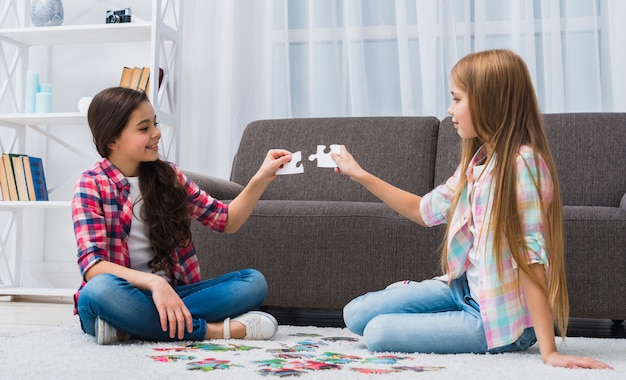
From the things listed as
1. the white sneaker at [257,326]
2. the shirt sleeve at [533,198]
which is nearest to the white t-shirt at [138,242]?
the white sneaker at [257,326]

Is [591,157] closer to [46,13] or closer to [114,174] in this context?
[114,174]

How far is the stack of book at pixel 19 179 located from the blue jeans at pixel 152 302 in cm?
155

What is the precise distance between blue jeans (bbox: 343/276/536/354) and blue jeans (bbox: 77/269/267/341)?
1.08 feet

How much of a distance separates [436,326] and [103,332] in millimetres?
715

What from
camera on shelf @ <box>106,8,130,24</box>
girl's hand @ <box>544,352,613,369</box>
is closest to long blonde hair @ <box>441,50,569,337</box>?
girl's hand @ <box>544,352,613,369</box>

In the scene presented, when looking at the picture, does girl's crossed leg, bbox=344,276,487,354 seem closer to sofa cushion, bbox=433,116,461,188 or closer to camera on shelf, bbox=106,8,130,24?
sofa cushion, bbox=433,116,461,188

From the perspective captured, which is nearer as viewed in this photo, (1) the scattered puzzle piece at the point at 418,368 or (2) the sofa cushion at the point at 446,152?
(1) the scattered puzzle piece at the point at 418,368

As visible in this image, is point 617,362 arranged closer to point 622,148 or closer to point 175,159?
point 622,148

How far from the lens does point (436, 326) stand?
1546mm

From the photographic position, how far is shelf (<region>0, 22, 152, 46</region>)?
3.09 m

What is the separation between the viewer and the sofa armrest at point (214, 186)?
2.23m

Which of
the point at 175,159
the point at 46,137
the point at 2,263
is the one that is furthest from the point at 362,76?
the point at 2,263

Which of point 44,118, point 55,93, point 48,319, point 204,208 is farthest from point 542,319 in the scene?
point 55,93

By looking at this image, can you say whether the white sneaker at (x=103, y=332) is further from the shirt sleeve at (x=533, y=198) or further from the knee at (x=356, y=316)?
the shirt sleeve at (x=533, y=198)
